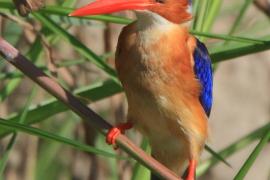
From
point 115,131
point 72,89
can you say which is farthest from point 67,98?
point 72,89

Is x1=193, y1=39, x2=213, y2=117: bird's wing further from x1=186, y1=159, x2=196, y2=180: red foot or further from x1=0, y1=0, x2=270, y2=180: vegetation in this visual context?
x1=186, y1=159, x2=196, y2=180: red foot

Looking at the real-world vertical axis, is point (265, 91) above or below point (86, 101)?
below

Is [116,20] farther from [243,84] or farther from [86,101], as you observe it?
[243,84]

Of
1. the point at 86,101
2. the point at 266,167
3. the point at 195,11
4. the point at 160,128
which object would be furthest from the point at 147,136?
the point at 266,167

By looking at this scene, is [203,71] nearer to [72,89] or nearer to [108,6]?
[108,6]

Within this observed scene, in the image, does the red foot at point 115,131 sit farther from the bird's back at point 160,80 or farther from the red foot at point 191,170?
the red foot at point 191,170

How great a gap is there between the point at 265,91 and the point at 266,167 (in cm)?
45

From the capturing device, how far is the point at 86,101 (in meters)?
2.27

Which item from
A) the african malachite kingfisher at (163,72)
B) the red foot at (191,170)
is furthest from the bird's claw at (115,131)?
the red foot at (191,170)

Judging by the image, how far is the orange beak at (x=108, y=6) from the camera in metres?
1.84

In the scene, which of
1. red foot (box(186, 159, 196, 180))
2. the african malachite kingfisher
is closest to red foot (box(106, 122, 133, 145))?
the african malachite kingfisher

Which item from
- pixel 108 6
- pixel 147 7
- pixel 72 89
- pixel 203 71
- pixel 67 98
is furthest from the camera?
pixel 72 89

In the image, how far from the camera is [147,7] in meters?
2.15

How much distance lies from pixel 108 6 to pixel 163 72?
365 mm
